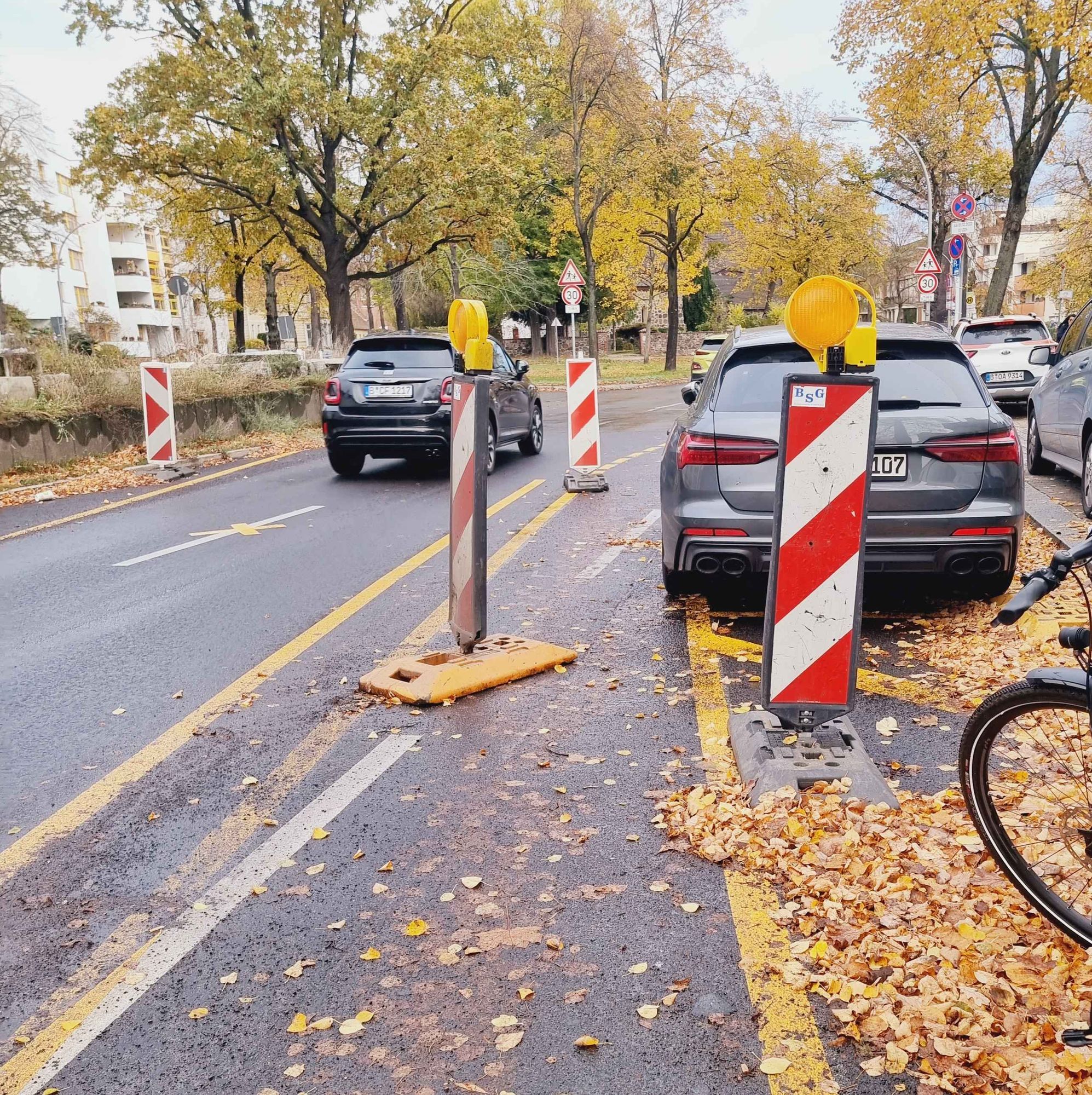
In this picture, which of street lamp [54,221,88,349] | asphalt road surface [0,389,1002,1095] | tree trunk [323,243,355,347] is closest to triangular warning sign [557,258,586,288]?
tree trunk [323,243,355,347]

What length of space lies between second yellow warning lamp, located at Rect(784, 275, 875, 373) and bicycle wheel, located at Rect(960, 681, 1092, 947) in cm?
138

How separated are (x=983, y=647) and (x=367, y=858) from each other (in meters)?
3.58

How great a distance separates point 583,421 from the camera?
12.6m

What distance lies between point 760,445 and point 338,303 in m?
23.8

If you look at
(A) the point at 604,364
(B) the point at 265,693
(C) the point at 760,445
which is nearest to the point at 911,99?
(C) the point at 760,445

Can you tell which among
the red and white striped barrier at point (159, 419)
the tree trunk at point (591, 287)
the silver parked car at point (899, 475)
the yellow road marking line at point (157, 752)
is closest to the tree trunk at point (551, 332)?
the tree trunk at point (591, 287)

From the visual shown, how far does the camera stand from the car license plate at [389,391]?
13.6 m

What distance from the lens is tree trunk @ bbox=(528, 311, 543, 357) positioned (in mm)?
56781

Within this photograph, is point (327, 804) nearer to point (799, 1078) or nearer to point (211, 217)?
point (799, 1078)

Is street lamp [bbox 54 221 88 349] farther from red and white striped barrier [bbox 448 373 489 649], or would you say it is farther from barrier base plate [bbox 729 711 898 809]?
barrier base plate [bbox 729 711 898 809]

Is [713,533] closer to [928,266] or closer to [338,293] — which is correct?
[338,293]

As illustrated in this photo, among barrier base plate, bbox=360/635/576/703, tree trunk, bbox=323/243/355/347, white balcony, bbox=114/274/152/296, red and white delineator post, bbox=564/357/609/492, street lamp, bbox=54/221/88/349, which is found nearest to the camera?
barrier base plate, bbox=360/635/576/703

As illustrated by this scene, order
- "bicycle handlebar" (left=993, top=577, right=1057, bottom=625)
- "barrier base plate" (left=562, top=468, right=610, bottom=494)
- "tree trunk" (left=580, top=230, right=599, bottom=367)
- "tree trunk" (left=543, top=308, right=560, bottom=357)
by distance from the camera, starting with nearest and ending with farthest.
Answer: "bicycle handlebar" (left=993, top=577, right=1057, bottom=625)
"barrier base plate" (left=562, top=468, right=610, bottom=494)
"tree trunk" (left=580, top=230, right=599, bottom=367)
"tree trunk" (left=543, top=308, right=560, bottom=357)

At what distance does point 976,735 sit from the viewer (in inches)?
127
